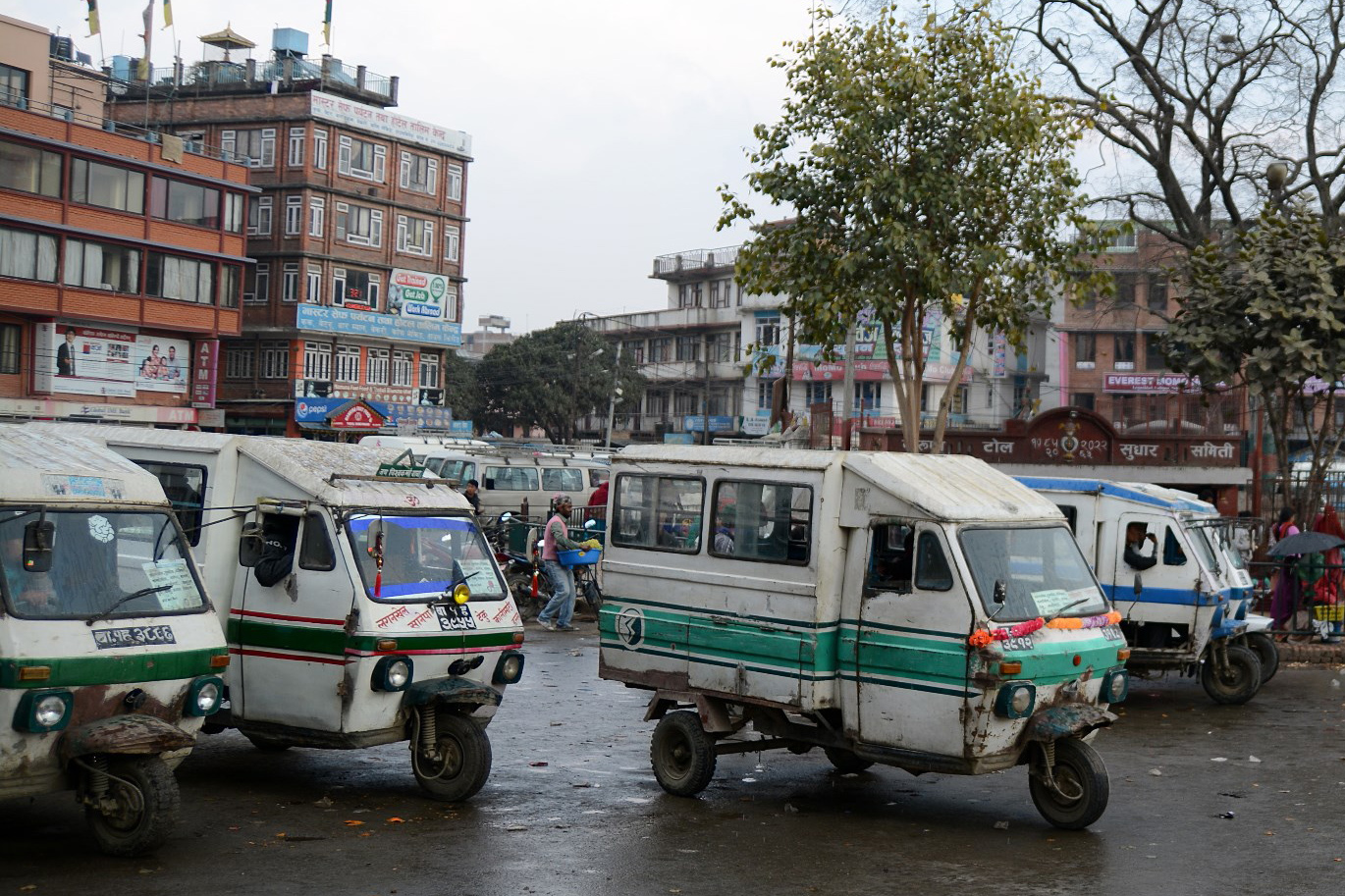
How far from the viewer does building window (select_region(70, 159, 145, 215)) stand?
44269 millimetres

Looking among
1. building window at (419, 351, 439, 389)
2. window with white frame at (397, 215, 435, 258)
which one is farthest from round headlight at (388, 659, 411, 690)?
building window at (419, 351, 439, 389)

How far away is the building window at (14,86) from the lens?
43031 mm

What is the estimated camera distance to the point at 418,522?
1026cm

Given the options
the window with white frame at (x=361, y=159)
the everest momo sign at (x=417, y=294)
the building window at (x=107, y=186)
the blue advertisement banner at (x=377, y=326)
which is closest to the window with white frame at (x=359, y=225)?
the window with white frame at (x=361, y=159)

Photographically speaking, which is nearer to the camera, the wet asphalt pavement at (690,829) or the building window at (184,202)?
the wet asphalt pavement at (690,829)

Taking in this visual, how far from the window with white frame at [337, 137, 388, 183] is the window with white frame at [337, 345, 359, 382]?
24.2 feet

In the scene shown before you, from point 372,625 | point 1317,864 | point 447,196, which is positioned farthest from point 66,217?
point 1317,864

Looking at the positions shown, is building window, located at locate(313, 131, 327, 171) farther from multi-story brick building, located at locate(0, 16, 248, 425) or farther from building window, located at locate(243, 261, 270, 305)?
multi-story brick building, located at locate(0, 16, 248, 425)

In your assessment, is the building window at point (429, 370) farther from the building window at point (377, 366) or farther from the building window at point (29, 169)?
the building window at point (29, 169)

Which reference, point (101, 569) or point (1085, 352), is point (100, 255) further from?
point (101, 569)

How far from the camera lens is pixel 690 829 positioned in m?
9.15

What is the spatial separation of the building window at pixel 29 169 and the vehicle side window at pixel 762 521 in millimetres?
38405

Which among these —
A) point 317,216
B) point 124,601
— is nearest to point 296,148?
point 317,216

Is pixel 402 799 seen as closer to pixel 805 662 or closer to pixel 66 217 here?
pixel 805 662
